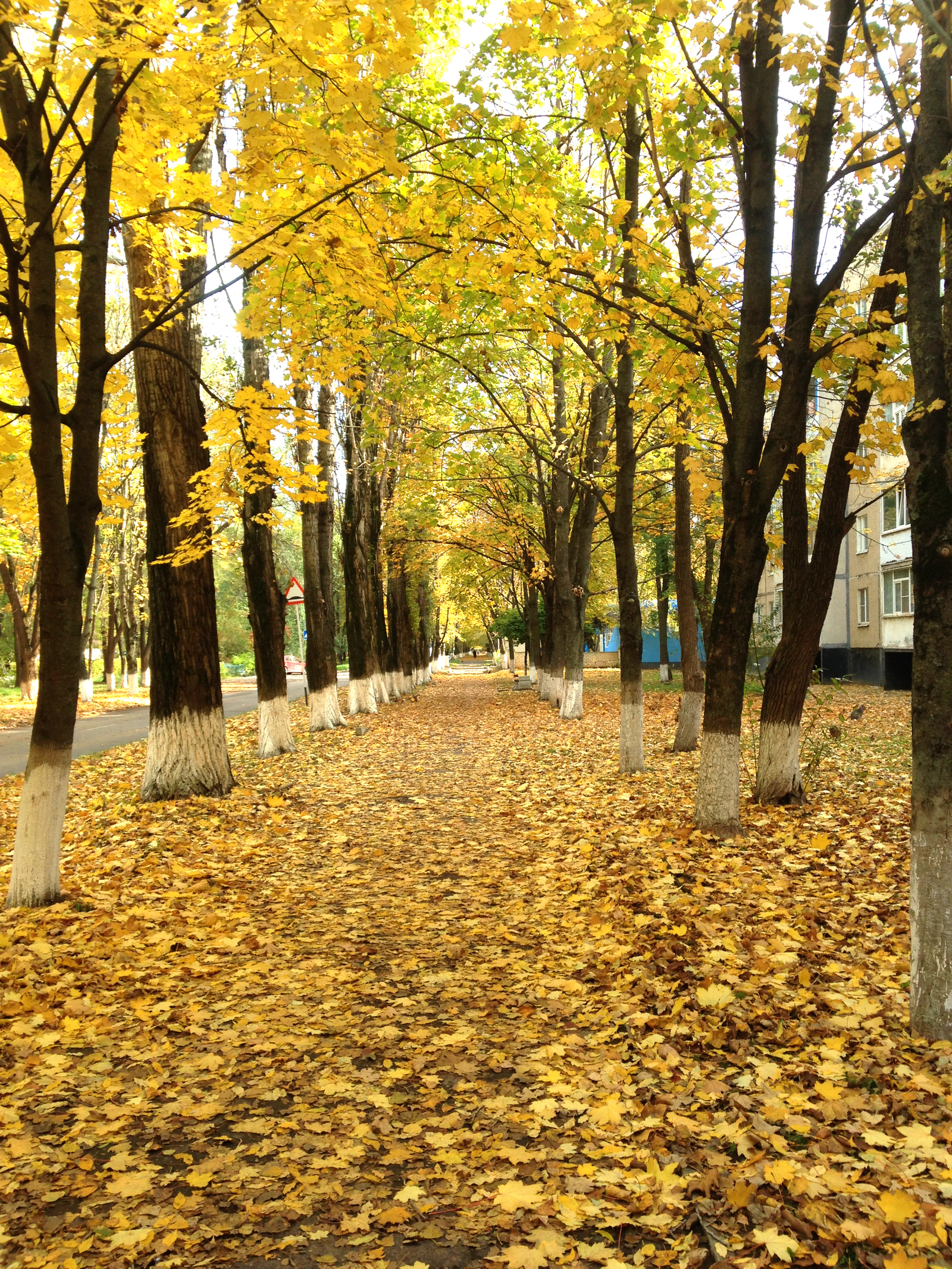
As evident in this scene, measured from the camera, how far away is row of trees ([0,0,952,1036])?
16.9 ft

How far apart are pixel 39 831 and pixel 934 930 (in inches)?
218

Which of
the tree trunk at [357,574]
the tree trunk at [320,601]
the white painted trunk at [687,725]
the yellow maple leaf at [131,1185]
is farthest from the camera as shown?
the tree trunk at [357,574]

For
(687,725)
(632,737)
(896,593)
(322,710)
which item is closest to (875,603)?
(896,593)

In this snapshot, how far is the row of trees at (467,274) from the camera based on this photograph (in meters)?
5.16

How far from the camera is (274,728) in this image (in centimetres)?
1432

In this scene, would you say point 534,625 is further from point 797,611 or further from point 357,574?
point 797,611

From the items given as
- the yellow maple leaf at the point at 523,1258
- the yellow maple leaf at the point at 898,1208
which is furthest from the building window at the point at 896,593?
the yellow maple leaf at the point at 523,1258

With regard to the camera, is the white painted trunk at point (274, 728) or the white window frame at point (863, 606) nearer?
the white painted trunk at point (274, 728)

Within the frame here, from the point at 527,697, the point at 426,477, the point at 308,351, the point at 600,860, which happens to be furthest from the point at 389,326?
the point at 527,697

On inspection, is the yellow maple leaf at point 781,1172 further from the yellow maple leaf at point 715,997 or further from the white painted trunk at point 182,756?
the white painted trunk at point 182,756

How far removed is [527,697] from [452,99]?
24619 mm

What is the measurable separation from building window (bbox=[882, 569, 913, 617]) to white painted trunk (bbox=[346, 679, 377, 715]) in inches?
652

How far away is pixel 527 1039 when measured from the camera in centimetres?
425

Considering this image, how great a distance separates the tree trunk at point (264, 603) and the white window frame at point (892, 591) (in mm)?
20473
